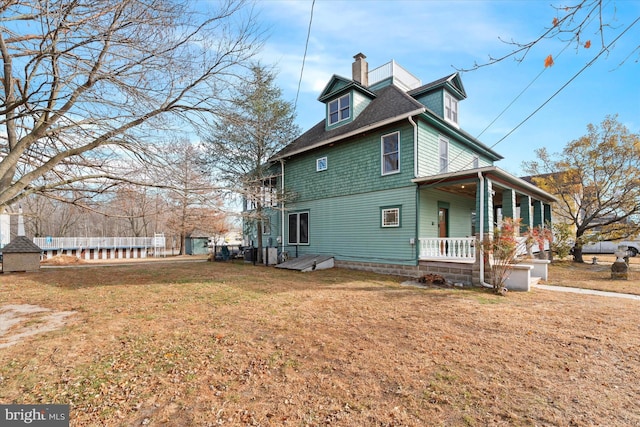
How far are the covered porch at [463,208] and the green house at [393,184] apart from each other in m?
→ 0.04

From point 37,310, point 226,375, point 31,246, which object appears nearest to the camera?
point 226,375

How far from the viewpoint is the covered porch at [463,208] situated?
29.3 ft

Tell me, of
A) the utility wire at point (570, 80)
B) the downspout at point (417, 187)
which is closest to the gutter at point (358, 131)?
the downspout at point (417, 187)

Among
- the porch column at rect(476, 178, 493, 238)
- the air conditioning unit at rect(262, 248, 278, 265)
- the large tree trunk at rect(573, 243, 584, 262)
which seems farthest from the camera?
the large tree trunk at rect(573, 243, 584, 262)

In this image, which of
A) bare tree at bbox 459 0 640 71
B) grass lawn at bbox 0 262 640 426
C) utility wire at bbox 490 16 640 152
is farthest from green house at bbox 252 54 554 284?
A: bare tree at bbox 459 0 640 71

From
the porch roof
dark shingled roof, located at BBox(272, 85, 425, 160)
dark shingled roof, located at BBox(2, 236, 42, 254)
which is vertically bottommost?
dark shingled roof, located at BBox(2, 236, 42, 254)

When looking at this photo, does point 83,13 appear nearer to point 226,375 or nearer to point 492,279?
point 226,375

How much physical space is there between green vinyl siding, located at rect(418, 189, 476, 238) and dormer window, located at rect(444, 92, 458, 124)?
3497 millimetres

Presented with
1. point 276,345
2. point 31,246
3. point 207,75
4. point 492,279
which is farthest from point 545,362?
point 31,246

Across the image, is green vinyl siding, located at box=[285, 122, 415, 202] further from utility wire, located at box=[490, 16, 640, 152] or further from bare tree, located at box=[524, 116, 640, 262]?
bare tree, located at box=[524, 116, 640, 262]

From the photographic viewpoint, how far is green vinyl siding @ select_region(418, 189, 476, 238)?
1067 cm

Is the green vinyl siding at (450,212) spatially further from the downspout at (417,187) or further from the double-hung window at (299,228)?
the double-hung window at (299,228)

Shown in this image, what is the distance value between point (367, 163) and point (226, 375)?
1004 cm

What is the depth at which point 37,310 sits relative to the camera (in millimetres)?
5672
